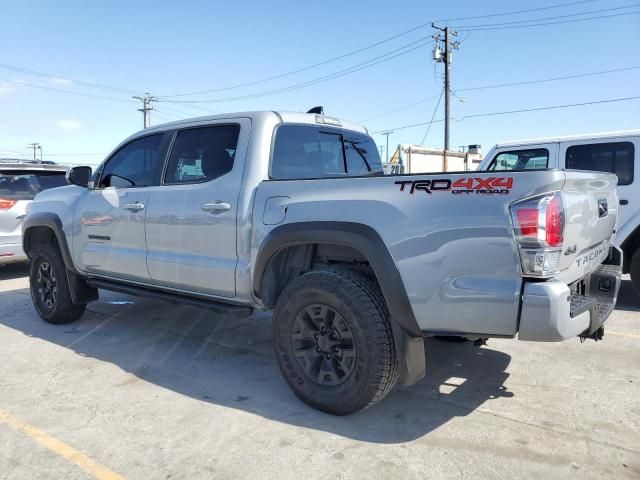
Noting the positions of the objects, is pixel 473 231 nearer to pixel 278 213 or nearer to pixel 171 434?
pixel 278 213

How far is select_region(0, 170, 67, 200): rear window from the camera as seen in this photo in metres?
8.12

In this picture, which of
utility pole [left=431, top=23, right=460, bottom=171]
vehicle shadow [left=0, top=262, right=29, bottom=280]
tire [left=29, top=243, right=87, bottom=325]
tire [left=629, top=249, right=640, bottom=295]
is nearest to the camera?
tire [left=29, top=243, right=87, bottom=325]

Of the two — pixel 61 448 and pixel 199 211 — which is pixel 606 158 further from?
pixel 61 448

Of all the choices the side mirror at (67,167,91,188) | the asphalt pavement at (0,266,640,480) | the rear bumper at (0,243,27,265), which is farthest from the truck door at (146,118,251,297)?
the rear bumper at (0,243,27,265)

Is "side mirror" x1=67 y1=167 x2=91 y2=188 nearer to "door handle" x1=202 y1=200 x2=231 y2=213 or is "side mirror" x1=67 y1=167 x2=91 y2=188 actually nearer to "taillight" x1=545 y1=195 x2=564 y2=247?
"door handle" x1=202 y1=200 x2=231 y2=213

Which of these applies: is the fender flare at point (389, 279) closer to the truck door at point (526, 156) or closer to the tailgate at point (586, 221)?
the tailgate at point (586, 221)

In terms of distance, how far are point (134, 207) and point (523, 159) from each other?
4.82m

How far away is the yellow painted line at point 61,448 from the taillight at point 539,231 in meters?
2.37

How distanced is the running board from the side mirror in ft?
3.13

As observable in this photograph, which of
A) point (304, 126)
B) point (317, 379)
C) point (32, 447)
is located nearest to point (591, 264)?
point (317, 379)

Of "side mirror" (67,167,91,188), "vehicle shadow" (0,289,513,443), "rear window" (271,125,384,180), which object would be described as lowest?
"vehicle shadow" (0,289,513,443)

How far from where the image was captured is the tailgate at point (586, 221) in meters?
2.76

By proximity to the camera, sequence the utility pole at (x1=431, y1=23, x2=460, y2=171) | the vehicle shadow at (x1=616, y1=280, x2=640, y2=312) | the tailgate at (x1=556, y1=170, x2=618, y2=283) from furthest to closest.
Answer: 1. the utility pole at (x1=431, y1=23, x2=460, y2=171)
2. the vehicle shadow at (x1=616, y1=280, x2=640, y2=312)
3. the tailgate at (x1=556, y1=170, x2=618, y2=283)

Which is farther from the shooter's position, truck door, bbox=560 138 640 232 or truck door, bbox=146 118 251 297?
truck door, bbox=560 138 640 232
